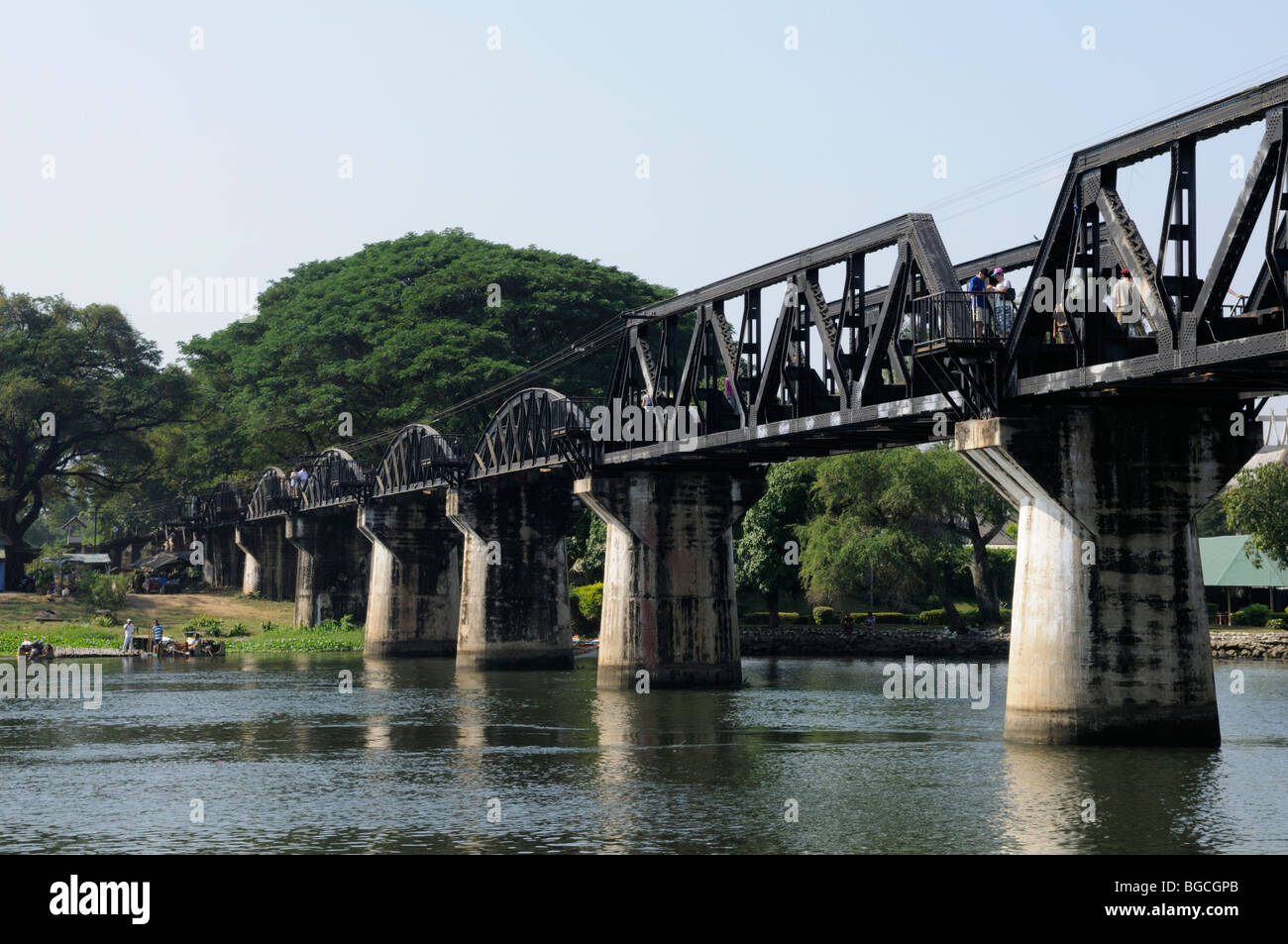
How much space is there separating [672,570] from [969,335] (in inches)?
975

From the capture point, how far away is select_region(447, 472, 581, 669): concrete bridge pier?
74.8 meters

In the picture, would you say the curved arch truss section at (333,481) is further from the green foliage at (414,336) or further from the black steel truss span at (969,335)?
the black steel truss span at (969,335)

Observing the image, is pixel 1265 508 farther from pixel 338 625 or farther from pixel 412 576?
pixel 338 625

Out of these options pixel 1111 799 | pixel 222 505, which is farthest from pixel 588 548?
pixel 1111 799

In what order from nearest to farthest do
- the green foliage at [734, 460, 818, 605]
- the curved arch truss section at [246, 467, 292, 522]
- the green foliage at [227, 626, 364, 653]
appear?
the green foliage at [734, 460, 818, 605], the green foliage at [227, 626, 364, 653], the curved arch truss section at [246, 467, 292, 522]

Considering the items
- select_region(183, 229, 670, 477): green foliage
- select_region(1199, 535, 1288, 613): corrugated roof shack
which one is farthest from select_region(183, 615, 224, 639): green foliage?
select_region(1199, 535, 1288, 613): corrugated roof shack

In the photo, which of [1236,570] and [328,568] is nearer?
[1236,570]

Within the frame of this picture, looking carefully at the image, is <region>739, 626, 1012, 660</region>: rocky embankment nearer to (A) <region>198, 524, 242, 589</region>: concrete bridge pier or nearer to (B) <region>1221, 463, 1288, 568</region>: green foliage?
(B) <region>1221, 463, 1288, 568</region>: green foliage

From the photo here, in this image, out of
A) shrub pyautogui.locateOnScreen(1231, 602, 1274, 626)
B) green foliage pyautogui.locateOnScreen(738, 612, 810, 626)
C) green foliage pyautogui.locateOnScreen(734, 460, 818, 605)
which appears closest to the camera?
green foliage pyautogui.locateOnScreen(734, 460, 818, 605)

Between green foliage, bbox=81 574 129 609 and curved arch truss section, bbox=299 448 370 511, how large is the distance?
534 inches

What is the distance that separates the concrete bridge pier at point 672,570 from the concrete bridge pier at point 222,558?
87335mm

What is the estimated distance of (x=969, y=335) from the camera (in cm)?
3628

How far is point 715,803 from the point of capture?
31.5m
